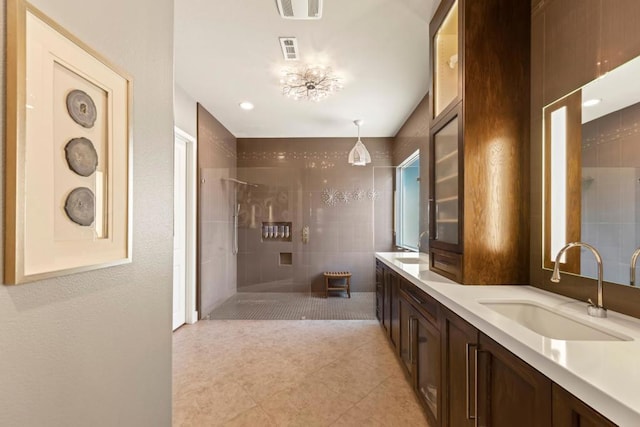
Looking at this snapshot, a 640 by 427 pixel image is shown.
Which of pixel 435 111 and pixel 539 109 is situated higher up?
pixel 435 111

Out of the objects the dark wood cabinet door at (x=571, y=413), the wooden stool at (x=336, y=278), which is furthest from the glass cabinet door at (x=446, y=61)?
the wooden stool at (x=336, y=278)

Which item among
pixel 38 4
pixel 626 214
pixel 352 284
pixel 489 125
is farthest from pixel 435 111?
pixel 352 284

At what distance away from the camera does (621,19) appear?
1.21 metres

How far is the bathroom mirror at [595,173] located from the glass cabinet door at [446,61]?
2.09ft

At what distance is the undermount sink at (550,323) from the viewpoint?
1.10m

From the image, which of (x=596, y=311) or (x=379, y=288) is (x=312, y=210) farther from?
(x=596, y=311)

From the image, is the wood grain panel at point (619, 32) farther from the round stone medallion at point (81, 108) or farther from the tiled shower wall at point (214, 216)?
the tiled shower wall at point (214, 216)

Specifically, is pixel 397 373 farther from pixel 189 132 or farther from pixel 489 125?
pixel 189 132

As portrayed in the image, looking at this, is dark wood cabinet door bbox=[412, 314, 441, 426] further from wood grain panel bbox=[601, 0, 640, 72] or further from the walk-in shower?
the walk-in shower

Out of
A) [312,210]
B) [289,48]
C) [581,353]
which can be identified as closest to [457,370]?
[581,353]

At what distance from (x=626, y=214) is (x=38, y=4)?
76.8 inches

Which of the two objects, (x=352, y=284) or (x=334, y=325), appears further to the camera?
(x=352, y=284)

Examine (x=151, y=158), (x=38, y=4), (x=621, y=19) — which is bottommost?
(x=151, y=158)

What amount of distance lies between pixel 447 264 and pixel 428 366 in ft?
2.07
